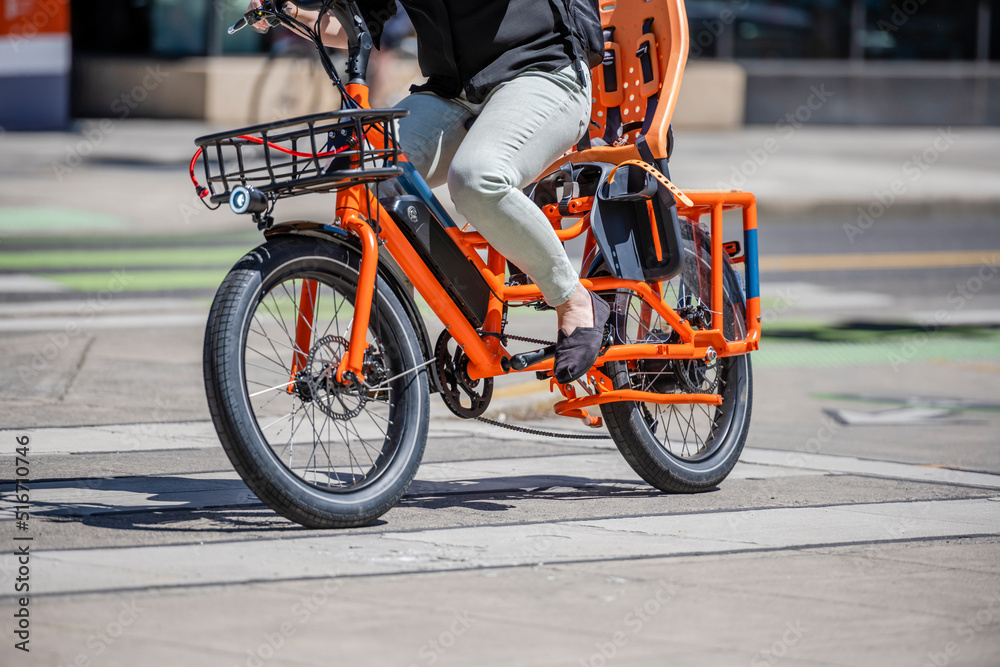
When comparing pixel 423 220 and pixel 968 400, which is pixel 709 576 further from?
pixel 968 400

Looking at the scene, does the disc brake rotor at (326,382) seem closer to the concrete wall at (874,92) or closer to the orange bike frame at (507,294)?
the orange bike frame at (507,294)

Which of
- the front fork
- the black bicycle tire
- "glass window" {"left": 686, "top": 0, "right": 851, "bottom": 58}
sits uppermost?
"glass window" {"left": 686, "top": 0, "right": 851, "bottom": 58}

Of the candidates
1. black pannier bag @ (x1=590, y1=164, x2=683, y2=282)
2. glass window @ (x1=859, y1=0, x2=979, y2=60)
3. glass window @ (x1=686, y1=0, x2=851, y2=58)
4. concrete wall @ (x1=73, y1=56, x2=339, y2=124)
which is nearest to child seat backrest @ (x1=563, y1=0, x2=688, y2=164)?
black pannier bag @ (x1=590, y1=164, x2=683, y2=282)

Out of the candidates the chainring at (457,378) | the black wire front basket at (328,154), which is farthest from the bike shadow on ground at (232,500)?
the black wire front basket at (328,154)

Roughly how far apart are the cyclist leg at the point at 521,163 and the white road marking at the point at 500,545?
32.8 inches

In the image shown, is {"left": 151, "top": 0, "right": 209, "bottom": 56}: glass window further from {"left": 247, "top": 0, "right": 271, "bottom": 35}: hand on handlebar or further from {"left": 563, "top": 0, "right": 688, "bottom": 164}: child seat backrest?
{"left": 247, "top": 0, "right": 271, "bottom": 35}: hand on handlebar

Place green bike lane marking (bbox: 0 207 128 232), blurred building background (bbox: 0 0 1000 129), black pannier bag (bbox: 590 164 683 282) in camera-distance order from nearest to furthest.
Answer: black pannier bag (bbox: 590 164 683 282) → green bike lane marking (bbox: 0 207 128 232) → blurred building background (bbox: 0 0 1000 129)

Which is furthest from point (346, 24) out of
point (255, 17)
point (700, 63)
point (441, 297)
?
point (700, 63)

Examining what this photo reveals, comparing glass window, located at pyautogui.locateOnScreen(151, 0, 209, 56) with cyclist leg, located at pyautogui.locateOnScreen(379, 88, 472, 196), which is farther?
glass window, located at pyautogui.locateOnScreen(151, 0, 209, 56)

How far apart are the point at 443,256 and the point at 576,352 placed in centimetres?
54

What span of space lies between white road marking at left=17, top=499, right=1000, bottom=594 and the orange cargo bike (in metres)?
0.19

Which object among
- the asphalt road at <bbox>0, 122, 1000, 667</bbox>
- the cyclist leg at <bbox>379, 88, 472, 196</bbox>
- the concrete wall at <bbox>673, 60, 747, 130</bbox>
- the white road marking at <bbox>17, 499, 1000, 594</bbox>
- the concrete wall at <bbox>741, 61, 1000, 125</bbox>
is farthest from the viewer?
the concrete wall at <bbox>741, 61, 1000, 125</bbox>

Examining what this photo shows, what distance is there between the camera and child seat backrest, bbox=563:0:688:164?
478 cm

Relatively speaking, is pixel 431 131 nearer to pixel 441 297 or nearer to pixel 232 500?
pixel 441 297
